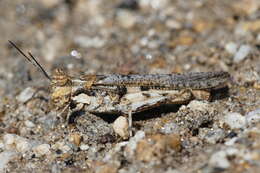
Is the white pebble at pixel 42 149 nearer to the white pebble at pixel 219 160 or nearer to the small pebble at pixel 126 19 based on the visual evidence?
the white pebble at pixel 219 160

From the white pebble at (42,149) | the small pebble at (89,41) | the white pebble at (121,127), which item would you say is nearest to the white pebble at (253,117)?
the white pebble at (121,127)

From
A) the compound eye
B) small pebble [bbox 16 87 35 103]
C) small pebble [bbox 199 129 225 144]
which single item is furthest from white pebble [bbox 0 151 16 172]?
small pebble [bbox 199 129 225 144]

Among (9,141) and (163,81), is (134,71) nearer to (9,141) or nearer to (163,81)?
(163,81)

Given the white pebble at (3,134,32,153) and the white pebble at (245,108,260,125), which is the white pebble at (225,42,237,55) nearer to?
the white pebble at (245,108,260,125)

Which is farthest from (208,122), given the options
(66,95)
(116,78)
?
(66,95)

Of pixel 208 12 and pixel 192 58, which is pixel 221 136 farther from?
pixel 208 12

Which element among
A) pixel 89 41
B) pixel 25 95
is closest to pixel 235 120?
pixel 25 95
